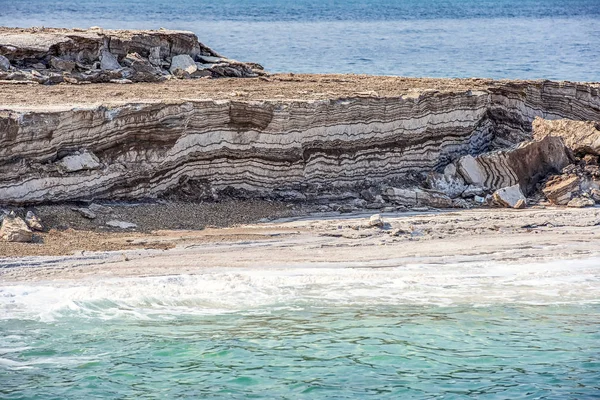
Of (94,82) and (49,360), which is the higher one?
(94,82)

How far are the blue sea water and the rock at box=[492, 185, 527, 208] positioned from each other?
1334 cm

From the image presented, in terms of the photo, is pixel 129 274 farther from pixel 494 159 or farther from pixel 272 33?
pixel 272 33

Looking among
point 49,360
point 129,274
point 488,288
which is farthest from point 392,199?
point 49,360

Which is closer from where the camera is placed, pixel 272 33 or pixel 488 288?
pixel 488 288

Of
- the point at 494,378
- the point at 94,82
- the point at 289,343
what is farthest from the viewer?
the point at 94,82

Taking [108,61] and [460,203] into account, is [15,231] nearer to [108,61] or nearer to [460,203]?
[108,61]

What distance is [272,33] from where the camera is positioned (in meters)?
37.5

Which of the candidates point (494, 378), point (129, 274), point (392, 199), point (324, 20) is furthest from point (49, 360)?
point (324, 20)

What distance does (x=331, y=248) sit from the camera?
9602mm

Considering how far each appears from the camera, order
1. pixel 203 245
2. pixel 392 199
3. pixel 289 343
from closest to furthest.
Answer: pixel 289 343
pixel 203 245
pixel 392 199

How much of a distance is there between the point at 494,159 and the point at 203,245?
4.14 metres

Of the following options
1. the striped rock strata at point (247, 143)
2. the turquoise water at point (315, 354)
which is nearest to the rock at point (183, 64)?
the striped rock strata at point (247, 143)

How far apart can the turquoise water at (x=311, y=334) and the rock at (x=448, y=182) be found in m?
2.25

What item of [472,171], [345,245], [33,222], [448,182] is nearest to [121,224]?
[33,222]
